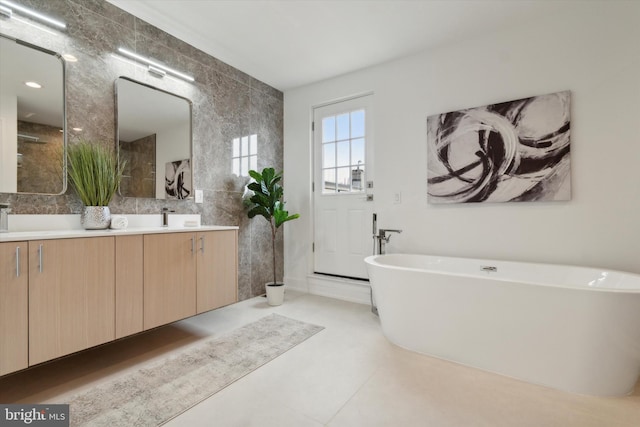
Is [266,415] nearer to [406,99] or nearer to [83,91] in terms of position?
[83,91]

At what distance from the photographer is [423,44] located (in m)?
2.83

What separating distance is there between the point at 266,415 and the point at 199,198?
2.10 meters

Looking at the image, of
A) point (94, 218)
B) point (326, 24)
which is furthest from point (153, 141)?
point (326, 24)

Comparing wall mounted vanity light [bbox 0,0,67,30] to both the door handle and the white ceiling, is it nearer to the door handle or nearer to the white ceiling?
the white ceiling

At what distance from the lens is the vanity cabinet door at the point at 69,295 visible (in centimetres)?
148

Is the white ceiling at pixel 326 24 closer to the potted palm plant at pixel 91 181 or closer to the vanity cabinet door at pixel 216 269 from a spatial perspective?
A: the potted palm plant at pixel 91 181

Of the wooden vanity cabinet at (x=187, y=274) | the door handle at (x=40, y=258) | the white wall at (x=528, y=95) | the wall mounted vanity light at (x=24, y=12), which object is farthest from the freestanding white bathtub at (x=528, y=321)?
the wall mounted vanity light at (x=24, y=12)

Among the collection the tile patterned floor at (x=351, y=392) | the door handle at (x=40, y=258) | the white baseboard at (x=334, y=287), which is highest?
the door handle at (x=40, y=258)

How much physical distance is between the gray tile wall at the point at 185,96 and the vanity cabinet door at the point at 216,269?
0.60 m

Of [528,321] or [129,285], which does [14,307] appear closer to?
[129,285]

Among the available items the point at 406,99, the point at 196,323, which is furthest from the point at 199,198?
the point at 406,99

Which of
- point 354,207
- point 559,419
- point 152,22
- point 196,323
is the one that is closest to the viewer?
point 559,419

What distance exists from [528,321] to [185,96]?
10.9ft

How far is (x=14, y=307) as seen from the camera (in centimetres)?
141
